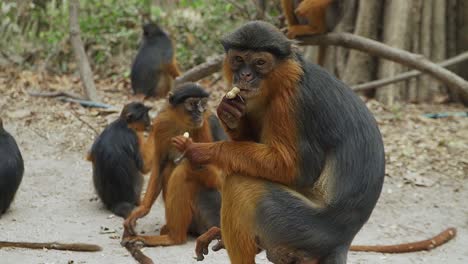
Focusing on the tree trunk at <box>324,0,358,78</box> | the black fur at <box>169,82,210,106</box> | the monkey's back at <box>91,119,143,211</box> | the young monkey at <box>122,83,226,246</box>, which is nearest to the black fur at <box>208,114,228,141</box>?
the young monkey at <box>122,83,226,246</box>

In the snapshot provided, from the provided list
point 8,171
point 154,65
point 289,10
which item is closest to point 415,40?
point 289,10

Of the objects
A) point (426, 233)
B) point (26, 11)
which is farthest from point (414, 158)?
point (26, 11)

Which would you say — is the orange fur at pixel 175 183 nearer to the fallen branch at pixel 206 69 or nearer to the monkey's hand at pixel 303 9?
the fallen branch at pixel 206 69

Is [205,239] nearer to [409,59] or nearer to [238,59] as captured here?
[238,59]

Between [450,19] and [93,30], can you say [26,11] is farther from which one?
[450,19]

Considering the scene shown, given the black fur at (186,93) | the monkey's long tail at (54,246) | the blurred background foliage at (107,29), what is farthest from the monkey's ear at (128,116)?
the blurred background foliage at (107,29)

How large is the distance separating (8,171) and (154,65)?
21.7 ft

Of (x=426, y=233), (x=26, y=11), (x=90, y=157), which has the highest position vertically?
(x=26, y=11)

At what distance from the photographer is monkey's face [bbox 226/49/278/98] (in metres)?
4.80

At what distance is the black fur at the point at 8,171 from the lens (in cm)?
820

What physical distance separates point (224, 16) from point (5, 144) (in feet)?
28.0

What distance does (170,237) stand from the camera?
760cm

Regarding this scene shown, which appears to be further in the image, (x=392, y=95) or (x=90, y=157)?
(x=392, y=95)

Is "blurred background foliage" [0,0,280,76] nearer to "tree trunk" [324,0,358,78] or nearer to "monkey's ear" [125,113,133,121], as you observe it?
"tree trunk" [324,0,358,78]
